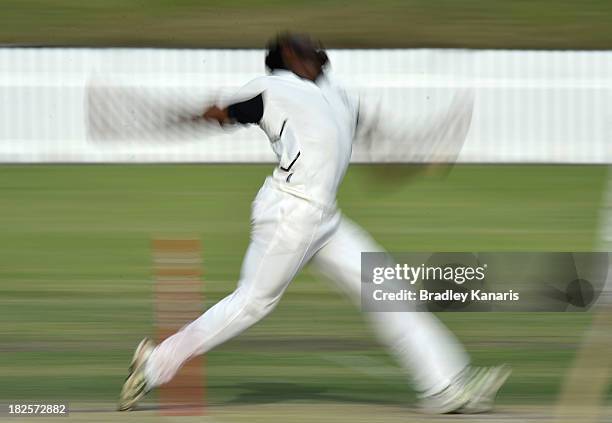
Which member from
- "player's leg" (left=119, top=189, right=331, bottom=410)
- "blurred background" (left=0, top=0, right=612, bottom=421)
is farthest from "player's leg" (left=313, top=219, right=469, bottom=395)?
"blurred background" (left=0, top=0, right=612, bottom=421)

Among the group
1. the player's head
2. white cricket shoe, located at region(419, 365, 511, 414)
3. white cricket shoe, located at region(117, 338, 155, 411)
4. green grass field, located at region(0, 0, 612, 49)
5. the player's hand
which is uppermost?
green grass field, located at region(0, 0, 612, 49)

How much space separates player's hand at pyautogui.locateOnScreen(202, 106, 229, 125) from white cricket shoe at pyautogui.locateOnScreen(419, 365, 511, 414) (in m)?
1.52

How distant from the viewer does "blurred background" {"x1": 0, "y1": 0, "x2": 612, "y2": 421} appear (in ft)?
24.7

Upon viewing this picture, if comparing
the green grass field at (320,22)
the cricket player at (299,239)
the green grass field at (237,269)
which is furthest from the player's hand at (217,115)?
the green grass field at (320,22)

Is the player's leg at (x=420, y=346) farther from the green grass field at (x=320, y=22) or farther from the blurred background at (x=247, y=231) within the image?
the green grass field at (x=320, y=22)

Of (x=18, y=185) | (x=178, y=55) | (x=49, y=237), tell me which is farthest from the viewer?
(x=178, y=55)

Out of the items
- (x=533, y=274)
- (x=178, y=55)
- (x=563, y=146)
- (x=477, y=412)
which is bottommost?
(x=477, y=412)

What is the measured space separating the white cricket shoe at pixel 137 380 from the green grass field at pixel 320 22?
15.4 m

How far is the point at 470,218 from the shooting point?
45.7 ft

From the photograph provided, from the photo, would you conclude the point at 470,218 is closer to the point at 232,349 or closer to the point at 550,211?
the point at 550,211

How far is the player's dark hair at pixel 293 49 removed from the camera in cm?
652

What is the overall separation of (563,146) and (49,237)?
7287 millimetres

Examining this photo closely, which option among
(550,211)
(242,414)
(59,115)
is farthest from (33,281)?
(59,115)

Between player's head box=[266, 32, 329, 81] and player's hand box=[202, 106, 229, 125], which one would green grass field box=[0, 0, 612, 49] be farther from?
player's hand box=[202, 106, 229, 125]
